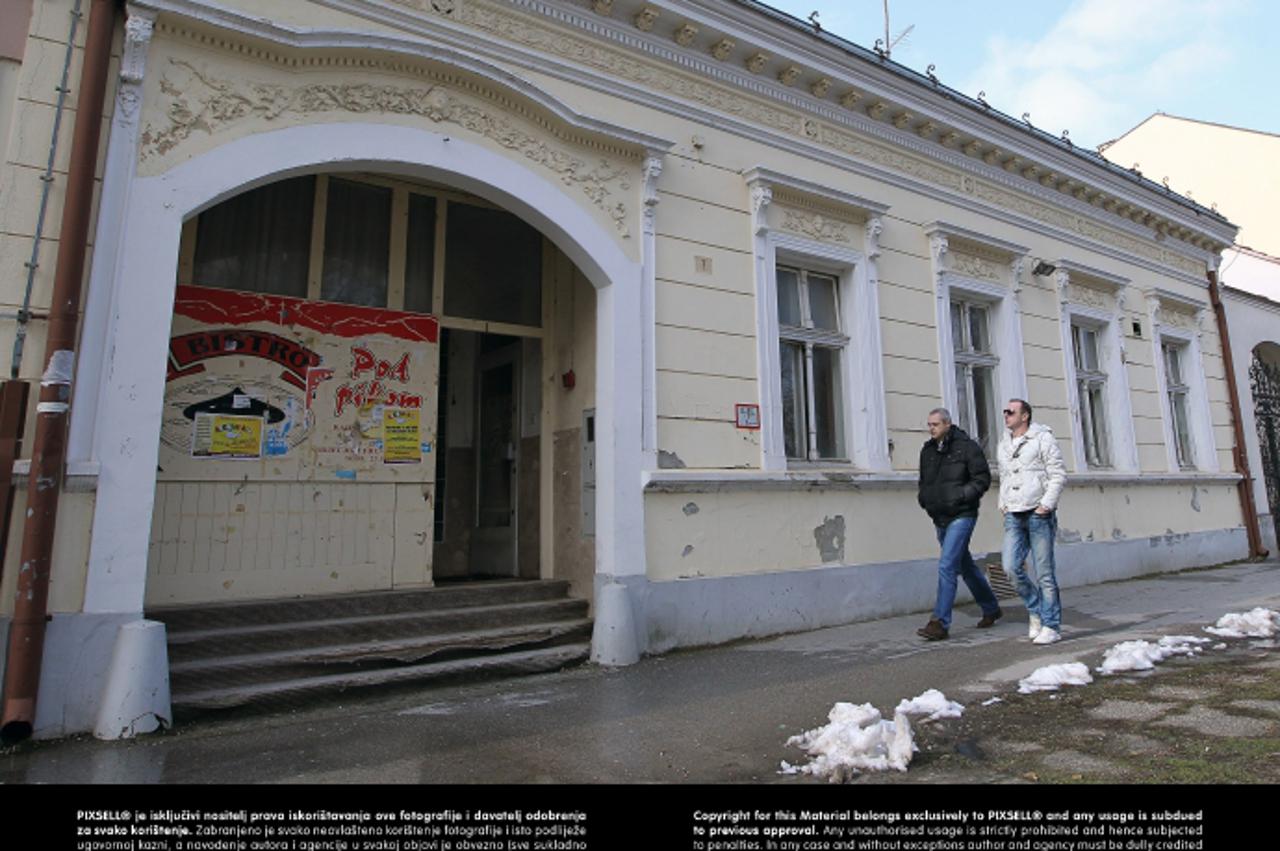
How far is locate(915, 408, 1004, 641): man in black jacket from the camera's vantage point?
5.75 m

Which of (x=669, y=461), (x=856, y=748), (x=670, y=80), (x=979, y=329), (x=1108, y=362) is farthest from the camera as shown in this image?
(x=1108, y=362)

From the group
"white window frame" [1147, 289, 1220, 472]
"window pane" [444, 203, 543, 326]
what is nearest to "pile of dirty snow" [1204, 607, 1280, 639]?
"window pane" [444, 203, 543, 326]

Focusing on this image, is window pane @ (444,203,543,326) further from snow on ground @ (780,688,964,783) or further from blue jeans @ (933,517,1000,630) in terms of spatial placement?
snow on ground @ (780,688,964,783)

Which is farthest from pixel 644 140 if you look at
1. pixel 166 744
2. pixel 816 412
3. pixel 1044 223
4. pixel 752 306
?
pixel 1044 223

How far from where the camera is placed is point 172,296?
4.44m

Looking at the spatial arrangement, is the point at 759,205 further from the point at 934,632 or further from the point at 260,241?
the point at 260,241

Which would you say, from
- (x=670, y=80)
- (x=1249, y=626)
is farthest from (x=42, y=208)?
(x=1249, y=626)

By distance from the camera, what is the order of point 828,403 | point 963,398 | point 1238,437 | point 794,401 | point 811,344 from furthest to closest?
1. point 1238,437
2. point 963,398
3. point 828,403
4. point 811,344
5. point 794,401

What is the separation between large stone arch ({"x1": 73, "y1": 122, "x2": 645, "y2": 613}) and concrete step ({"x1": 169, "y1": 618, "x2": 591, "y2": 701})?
0.56 m

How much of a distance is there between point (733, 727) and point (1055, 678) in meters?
1.90

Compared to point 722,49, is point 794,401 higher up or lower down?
lower down

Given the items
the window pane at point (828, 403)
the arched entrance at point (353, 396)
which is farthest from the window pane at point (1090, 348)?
the arched entrance at point (353, 396)
